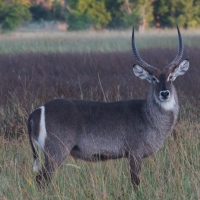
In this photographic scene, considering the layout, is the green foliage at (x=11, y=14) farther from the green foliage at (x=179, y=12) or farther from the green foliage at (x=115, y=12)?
the green foliage at (x=179, y=12)

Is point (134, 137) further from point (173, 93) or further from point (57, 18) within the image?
point (57, 18)

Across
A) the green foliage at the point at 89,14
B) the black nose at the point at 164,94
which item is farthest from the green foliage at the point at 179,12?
the black nose at the point at 164,94

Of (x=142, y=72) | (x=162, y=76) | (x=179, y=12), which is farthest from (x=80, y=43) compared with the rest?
(x=179, y=12)

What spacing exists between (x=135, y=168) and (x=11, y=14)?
27.6 metres

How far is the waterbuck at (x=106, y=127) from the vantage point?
482cm

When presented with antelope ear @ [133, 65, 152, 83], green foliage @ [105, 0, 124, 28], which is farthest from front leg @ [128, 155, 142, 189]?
green foliage @ [105, 0, 124, 28]

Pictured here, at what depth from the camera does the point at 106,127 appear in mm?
5004

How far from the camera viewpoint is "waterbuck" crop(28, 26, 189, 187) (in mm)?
4820

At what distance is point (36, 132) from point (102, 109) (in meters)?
0.61

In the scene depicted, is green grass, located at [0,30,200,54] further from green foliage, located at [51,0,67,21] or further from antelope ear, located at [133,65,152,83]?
green foliage, located at [51,0,67,21]

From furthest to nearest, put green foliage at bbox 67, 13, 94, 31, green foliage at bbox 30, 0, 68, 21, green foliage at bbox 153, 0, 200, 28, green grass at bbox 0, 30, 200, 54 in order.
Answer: green foliage at bbox 30, 0, 68, 21
green foliage at bbox 153, 0, 200, 28
green foliage at bbox 67, 13, 94, 31
green grass at bbox 0, 30, 200, 54

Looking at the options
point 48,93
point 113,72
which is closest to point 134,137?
point 48,93

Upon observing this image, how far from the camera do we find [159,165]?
506 cm

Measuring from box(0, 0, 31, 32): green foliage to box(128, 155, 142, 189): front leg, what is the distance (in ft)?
89.2
